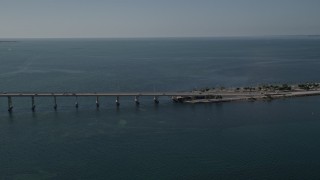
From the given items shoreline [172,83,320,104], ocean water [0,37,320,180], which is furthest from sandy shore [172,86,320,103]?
ocean water [0,37,320,180]

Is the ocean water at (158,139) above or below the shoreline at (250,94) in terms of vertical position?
below

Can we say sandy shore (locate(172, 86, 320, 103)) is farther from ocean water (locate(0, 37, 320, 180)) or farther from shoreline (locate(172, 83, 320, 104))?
ocean water (locate(0, 37, 320, 180))

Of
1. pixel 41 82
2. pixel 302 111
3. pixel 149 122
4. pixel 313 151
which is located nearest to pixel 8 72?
pixel 41 82

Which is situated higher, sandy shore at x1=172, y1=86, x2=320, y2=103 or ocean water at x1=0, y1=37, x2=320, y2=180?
sandy shore at x1=172, y1=86, x2=320, y2=103

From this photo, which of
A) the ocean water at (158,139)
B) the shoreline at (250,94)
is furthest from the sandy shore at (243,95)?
the ocean water at (158,139)

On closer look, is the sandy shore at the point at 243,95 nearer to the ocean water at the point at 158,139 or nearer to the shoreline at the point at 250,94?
the shoreline at the point at 250,94

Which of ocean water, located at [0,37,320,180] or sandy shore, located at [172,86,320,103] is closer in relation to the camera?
ocean water, located at [0,37,320,180]

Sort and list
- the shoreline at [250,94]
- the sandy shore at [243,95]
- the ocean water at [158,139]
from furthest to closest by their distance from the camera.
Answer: the shoreline at [250,94], the sandy shore at [243,95], the ocean water at [158,139]

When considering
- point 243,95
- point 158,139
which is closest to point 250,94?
point 243,95

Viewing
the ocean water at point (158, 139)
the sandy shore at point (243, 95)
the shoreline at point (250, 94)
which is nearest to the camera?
the ocean water at point (158, 139)

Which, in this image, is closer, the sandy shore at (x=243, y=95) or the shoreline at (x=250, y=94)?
the sandy shore at (x=243, y=95)

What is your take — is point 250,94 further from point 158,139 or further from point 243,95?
point 158,139

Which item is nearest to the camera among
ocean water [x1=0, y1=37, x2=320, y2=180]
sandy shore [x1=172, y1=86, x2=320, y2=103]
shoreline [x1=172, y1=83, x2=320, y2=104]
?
ocean water [x1=0, y1=37, x2=320, y2=180]
